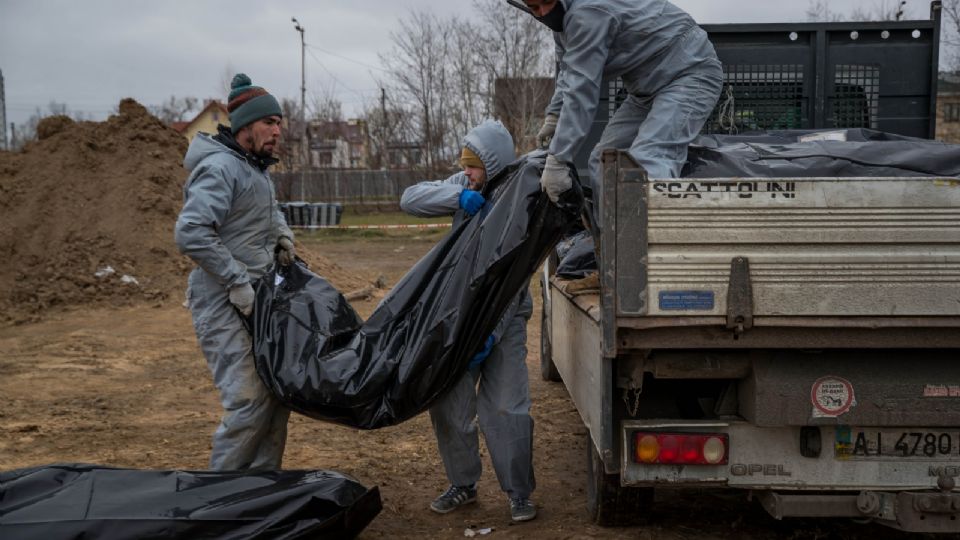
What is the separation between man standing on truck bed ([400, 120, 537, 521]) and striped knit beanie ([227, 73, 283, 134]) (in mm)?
784

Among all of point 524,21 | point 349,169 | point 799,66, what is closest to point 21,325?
point 799,66

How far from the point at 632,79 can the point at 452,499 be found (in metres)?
2.25

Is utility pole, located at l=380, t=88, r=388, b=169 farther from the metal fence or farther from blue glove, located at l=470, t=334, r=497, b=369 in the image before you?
blue glove, located at l=470, t=334, r=497, b=369


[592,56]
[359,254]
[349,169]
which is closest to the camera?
[592,56]

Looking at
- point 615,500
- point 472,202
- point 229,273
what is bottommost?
point 615,500

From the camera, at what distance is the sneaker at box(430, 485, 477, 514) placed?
4.61 meters

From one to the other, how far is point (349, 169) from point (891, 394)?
33865 mm

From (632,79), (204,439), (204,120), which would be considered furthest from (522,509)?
(204,120)

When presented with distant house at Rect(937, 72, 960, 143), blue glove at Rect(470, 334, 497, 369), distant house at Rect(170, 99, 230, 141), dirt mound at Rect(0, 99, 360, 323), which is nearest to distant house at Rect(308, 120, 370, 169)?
distant house at Rect(170, 99, 230, 141)

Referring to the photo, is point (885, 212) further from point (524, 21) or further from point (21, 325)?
point (524, 21)

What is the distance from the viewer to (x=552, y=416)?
6.61m

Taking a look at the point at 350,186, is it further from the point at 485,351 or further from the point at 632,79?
the point at 485,351

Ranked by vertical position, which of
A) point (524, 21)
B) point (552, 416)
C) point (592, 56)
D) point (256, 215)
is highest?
point (524, 21)

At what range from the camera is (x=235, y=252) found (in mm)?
4441
